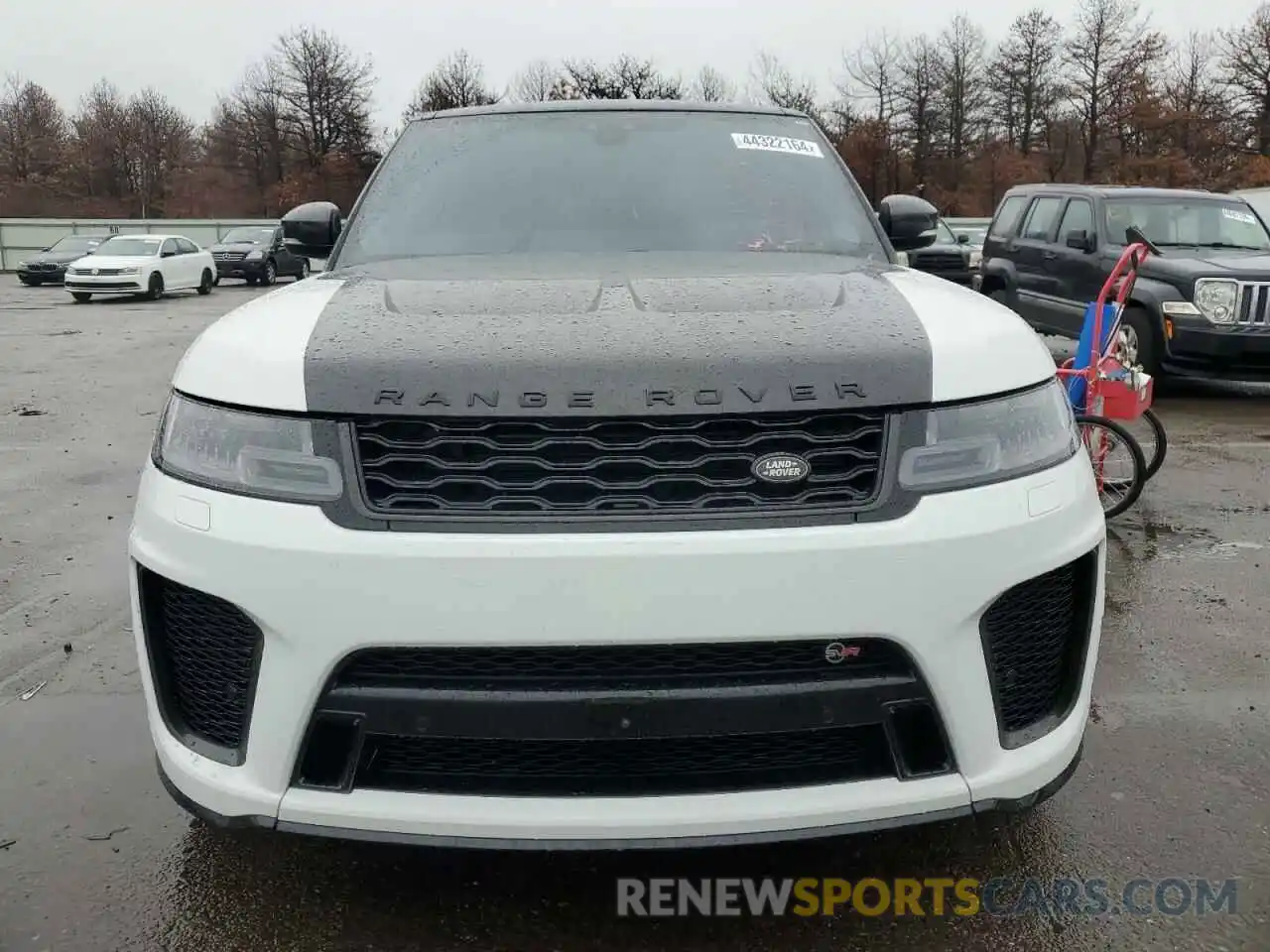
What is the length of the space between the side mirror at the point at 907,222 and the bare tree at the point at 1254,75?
166 feet

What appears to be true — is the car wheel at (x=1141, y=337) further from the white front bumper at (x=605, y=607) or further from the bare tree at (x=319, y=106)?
the bare tree at (x=319, y=106)

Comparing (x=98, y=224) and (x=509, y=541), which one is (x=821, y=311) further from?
(x=98, y=224)

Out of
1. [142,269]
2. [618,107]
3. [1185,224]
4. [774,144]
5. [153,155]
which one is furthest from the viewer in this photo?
[153,155]

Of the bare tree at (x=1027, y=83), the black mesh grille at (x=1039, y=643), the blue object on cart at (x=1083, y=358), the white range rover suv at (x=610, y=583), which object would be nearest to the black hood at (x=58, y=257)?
the blue object on cart at (x=1083, y=358)

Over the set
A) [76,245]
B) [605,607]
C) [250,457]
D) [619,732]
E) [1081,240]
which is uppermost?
[76,245]

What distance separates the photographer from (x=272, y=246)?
28406 mm

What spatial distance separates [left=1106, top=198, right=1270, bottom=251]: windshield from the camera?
9.70m

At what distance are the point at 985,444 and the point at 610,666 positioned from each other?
0.81 metres

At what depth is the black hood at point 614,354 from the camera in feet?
5.91

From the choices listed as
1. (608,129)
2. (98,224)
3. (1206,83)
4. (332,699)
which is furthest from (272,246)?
(1206,83)

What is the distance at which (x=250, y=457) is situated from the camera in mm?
1895

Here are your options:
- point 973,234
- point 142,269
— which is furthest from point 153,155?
point 973,234

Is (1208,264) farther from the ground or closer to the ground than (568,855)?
farther from the ground

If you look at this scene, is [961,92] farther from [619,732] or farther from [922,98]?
[619,732]
